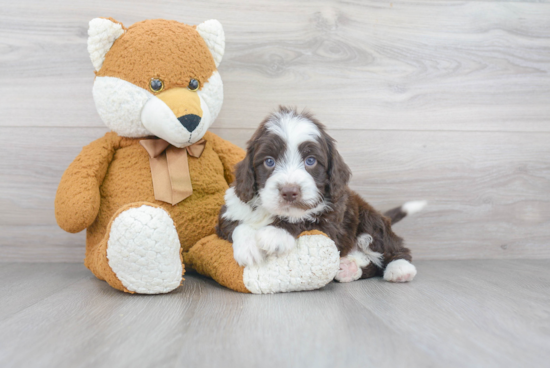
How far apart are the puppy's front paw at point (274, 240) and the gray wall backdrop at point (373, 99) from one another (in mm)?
865

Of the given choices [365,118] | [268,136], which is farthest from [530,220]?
[268,136]

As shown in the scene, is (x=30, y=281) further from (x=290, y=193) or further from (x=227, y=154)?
(x=290, y=193)

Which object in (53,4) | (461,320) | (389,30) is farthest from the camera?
(389,30)

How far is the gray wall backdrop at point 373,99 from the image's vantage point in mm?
2141

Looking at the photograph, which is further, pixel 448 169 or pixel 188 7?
pixel 448 169

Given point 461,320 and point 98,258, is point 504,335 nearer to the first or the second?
point 461,320

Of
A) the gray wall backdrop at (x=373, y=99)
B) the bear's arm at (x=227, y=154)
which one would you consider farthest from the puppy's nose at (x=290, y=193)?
the gray wall backdrop at (x=373, y=99)

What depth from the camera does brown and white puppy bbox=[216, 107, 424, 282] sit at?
4.79 ft

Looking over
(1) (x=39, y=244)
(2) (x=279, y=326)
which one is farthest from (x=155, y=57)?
(1) (x=39, y=244)

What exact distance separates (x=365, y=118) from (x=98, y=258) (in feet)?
4.85

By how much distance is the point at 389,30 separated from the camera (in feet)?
7.45

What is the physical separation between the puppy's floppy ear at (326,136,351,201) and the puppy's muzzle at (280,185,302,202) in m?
0.18

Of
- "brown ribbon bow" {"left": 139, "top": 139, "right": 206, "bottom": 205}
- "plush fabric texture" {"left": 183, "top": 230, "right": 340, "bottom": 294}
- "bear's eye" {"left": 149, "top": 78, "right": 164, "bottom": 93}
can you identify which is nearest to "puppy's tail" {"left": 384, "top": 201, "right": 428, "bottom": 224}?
"plush fabric texture" {"left": 183, "top": 230, "right": 340, "bottom": 294}

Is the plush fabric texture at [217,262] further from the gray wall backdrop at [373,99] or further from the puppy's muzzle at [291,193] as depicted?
the gray wall backdrop at [373,99]
